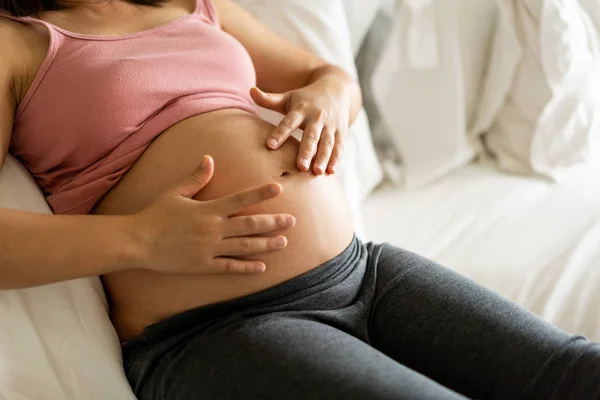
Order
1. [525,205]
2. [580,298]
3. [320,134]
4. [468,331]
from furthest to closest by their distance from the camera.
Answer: [525,205]
[580,298]
[320,134]
[468,331]

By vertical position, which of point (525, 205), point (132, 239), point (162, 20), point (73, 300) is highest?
point (162, 20)

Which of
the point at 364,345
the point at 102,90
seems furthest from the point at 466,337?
the point at 102,90

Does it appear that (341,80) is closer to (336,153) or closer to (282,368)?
(336,153)

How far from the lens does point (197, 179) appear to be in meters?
0.85

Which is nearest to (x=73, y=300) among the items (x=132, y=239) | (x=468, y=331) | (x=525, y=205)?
(x=132, y=239)

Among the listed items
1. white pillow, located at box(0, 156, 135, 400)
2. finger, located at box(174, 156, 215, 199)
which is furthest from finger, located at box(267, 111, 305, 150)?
white pillow, located at box(0, 156, 135, 400)

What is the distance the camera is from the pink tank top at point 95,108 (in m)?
0.91

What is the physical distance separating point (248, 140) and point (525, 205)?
70 centimetres

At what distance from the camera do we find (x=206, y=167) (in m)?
0.84

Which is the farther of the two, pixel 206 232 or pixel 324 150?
pixel 324 150

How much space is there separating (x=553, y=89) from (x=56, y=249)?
3.43 ft

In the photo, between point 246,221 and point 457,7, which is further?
point 457,7

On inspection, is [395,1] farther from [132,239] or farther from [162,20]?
[132,239]

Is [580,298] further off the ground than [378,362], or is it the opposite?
[378,362]
